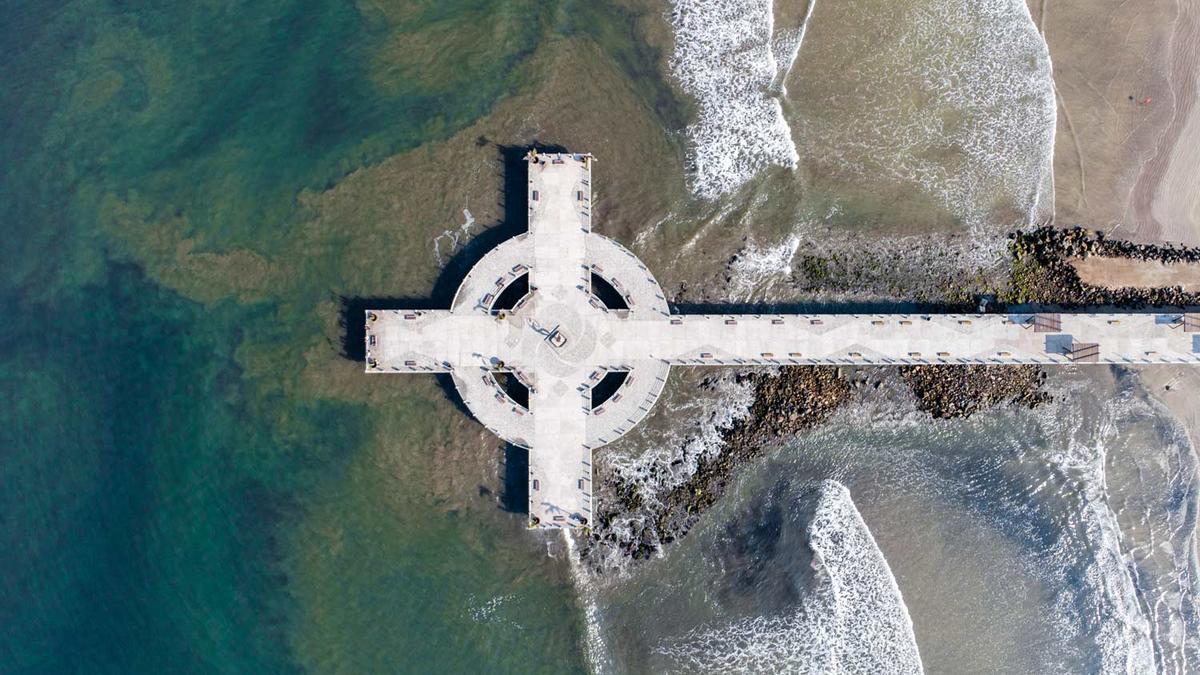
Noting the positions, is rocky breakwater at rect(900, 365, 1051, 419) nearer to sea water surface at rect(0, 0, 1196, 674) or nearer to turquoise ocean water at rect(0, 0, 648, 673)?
sea water surface at rect(0, 0, 1196, 674)

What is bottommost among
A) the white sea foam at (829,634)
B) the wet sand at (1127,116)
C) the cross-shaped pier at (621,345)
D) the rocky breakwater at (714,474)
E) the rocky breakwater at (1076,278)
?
the white sea foam at (829,634)

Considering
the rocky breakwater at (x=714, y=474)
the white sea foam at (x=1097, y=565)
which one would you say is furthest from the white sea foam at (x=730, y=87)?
the white sea foam at (x=1097, y=565)

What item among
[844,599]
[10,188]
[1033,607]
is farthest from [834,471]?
[10,188]

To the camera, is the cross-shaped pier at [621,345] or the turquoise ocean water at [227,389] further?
the turquoise ocean water at [227,389]

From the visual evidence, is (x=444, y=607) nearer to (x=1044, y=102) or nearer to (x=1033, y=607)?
(x=1033, y=607)

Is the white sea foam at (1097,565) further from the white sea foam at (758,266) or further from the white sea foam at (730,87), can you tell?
the white sea foam at (730,87)
